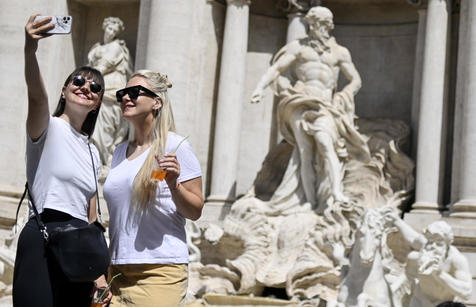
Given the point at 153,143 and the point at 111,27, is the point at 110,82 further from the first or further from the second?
the point at 153,143

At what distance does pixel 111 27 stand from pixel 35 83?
11080mm

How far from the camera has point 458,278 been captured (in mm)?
8141

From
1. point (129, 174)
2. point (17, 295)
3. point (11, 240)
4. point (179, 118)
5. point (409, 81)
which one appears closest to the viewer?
point (17, 295)

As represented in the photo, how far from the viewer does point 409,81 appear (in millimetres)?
13961

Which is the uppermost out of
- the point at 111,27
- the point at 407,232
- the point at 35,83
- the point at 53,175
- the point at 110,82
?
the point at 111,27

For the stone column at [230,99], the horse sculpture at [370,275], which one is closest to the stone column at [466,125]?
the horse sculpture at [370,275]

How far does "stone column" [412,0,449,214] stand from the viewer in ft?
39.2

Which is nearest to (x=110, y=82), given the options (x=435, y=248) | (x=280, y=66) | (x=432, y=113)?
(x=280, y=66)

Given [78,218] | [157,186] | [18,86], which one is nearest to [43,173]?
[78,218]

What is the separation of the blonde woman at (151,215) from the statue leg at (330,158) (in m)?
8.27

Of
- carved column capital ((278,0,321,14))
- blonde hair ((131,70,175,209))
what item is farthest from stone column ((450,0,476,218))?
blonde hair ((131,70,175,209))

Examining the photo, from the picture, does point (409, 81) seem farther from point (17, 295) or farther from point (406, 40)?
point (17, 295)

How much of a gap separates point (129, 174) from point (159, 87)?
43 centimetres

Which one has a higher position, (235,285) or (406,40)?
(406,40)
